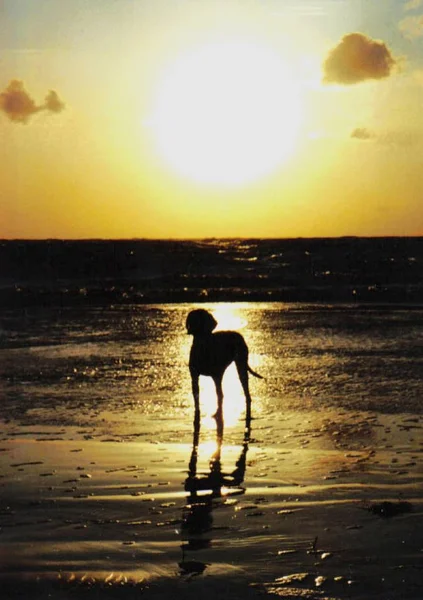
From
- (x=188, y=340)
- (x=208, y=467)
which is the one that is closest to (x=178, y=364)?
(x=188, y=340)

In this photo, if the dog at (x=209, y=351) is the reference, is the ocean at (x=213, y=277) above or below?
above

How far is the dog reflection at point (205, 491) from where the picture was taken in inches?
A: 232

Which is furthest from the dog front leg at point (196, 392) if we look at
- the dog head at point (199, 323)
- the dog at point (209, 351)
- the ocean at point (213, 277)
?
the ocean at point (213, 277)

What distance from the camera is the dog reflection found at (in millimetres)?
5891

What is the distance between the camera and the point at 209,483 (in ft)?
23.6

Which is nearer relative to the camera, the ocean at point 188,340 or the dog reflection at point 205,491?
the dog reflection at point 205,491

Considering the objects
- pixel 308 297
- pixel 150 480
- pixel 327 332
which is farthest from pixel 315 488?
pixel 308 297

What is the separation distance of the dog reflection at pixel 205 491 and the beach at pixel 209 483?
0.7 inches

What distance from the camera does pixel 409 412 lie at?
1040 cm

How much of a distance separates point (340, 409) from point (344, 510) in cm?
436

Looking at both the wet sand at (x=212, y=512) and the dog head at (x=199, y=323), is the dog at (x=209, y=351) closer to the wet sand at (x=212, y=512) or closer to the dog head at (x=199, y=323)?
the dog head at (x=199, y=323)

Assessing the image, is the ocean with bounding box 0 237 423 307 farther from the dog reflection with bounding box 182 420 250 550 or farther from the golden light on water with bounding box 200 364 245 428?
the dog reflection with bounding box 182 420 250 550

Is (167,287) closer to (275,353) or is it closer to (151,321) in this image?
(151,321)

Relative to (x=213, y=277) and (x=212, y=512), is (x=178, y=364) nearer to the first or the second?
(x=212, y=512)
